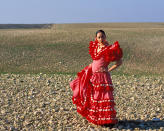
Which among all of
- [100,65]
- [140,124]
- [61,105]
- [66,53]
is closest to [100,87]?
[100,65]

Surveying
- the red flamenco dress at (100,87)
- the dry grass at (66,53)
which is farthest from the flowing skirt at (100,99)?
the dry grass at (66,53)

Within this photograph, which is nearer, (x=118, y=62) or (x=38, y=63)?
(x=118, y=62)

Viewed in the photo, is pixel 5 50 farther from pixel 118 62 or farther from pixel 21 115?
pixel 118 62

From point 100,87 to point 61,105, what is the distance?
2806mm

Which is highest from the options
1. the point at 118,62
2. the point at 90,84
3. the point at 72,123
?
the point at 118,62

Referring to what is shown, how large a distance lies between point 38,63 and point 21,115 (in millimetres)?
14833

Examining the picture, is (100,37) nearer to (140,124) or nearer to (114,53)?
(114,53)

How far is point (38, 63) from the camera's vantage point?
2283 centimetres

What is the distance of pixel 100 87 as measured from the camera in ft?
21.6

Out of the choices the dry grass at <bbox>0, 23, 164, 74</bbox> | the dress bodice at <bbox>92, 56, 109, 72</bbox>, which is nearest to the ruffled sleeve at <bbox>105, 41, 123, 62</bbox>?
the dress bodice at <bbox>92, 56, 109, 72</bbox>

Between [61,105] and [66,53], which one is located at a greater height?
[66,53]

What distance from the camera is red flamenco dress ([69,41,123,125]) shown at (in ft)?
21.3

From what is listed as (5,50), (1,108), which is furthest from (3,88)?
(5,50)

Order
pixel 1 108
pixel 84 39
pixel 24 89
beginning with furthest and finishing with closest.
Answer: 1. pixel 84 39
2. pixel 24 89
3. pixel 1 108
